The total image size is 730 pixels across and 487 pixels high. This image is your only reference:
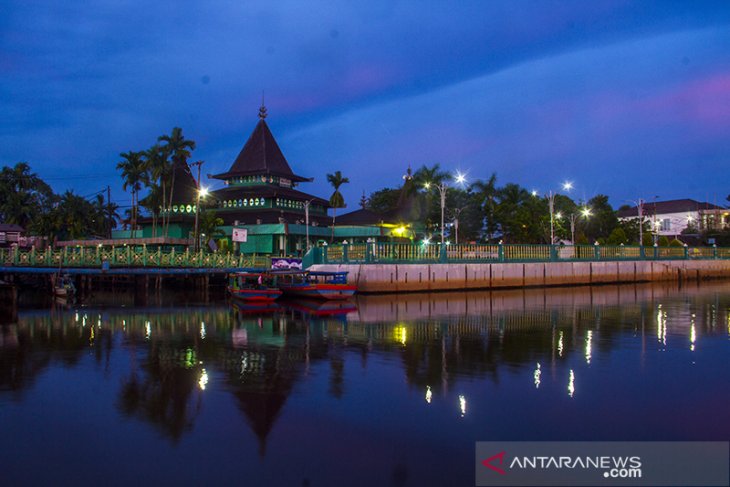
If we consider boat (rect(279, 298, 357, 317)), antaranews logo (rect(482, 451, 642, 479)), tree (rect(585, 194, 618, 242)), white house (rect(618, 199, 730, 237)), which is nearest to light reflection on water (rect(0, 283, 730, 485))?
antaranews logo (rect(482, 451, 642, 479))

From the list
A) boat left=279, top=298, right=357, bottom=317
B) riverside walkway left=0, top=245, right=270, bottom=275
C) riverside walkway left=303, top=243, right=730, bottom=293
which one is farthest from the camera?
riverside walkway left=0, top=245, right=270, bottom=275

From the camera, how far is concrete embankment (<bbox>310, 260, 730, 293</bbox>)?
42625mm

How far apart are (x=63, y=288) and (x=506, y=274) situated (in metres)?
34.6

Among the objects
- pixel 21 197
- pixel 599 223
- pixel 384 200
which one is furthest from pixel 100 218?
pixel 599 223

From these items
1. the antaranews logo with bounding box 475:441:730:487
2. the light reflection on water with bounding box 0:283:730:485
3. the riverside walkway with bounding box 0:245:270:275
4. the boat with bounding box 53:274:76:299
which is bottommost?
the antaranews logo with bounding box 475:441:730:487

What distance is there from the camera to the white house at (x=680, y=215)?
107 meters

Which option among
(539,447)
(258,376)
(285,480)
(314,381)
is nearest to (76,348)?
(258,376)

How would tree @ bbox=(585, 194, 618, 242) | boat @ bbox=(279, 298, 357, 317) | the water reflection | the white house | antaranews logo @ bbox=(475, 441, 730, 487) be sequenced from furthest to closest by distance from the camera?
the white house → tree @ bbox=(585, 194, 618, 242) → boat @ bbox=(279, 298, 357, 317) → the water reflection → antaranews logo @ bbox=(475, 441, 730, 487)

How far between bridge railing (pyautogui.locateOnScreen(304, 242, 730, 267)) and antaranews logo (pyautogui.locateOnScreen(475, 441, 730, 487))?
108 feet

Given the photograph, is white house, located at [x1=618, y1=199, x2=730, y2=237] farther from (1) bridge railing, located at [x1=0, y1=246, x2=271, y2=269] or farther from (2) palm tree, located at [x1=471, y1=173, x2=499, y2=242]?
(1) bridge railing, located at [x1=0, y1=246, x2=271, y2=269]

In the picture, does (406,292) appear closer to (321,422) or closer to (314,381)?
(314,381)

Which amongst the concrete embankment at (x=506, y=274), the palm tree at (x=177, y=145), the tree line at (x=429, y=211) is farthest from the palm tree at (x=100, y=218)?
the concrete embankment at (x=506, y=274)

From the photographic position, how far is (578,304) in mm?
35844

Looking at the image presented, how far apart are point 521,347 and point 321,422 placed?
1048cm
